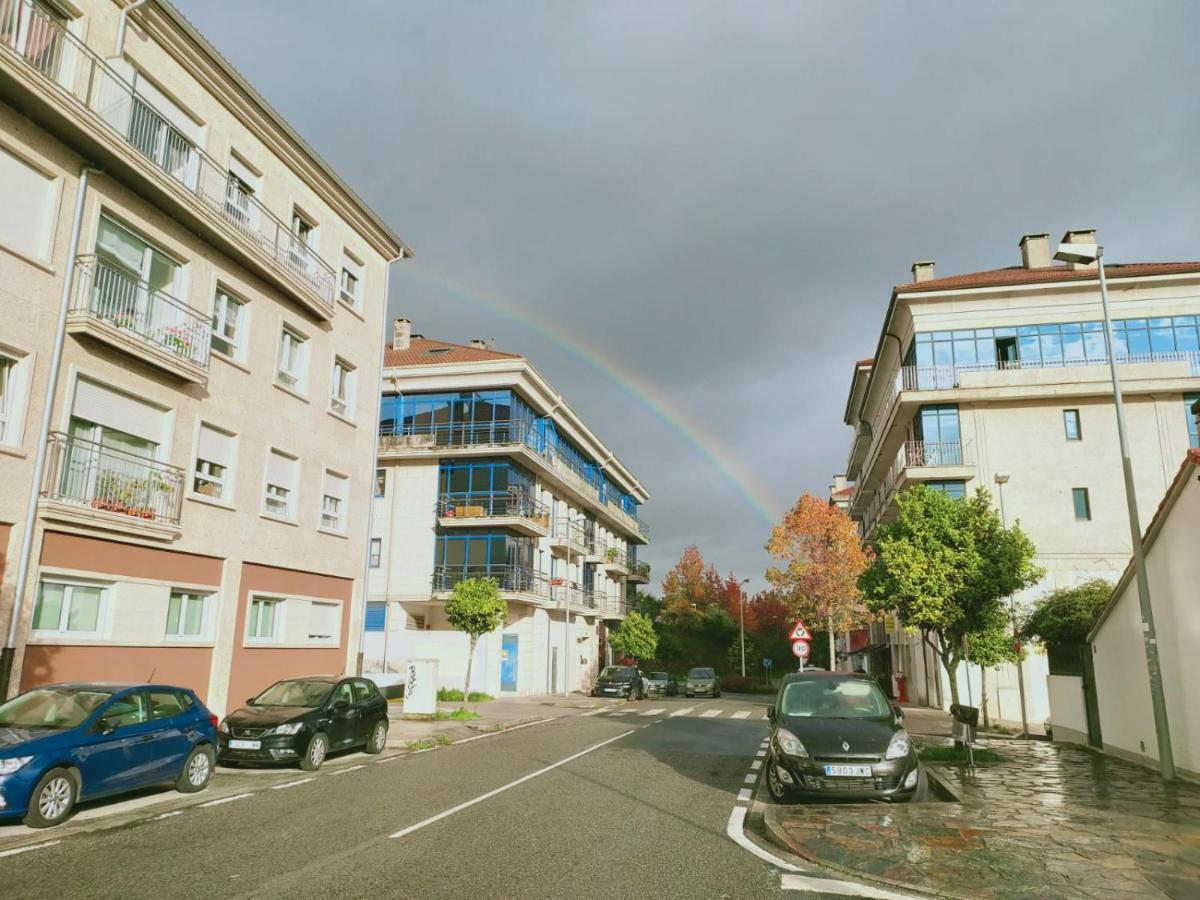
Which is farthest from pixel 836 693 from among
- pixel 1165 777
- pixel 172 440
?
pixel 172 440

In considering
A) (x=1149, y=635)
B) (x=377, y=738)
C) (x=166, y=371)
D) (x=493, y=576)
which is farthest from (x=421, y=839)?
(x=493, y=576)

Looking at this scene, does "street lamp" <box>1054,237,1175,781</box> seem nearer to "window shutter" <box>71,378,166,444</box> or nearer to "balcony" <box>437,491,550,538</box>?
"window shutter" <box>71,378,166,444</box>

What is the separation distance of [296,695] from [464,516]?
947 inches

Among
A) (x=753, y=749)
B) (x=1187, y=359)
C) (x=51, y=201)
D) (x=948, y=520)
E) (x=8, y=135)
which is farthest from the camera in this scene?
(x=1187, y=359)

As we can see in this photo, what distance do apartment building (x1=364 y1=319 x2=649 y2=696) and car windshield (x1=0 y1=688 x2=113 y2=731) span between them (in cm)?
2749

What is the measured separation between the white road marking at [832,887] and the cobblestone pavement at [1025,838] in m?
0.29

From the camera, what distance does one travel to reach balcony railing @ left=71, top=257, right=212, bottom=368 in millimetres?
14789

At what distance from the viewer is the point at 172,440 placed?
17.0 meters

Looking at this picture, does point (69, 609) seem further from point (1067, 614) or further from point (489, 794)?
point (1067, 614)

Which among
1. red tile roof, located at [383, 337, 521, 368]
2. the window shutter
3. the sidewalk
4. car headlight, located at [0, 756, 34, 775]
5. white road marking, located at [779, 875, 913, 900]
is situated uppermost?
red tile roof, located at [383, 337, 521, 368]

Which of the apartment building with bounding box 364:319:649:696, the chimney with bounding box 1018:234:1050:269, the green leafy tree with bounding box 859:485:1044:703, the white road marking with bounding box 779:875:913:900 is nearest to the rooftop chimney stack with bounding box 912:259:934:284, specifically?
the chimney with bounding box 1018:234:1050:269

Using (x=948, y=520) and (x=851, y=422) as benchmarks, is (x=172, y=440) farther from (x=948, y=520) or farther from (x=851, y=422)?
(x=851, y=422)

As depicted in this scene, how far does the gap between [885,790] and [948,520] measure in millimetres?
7773

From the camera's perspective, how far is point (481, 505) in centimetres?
3884
